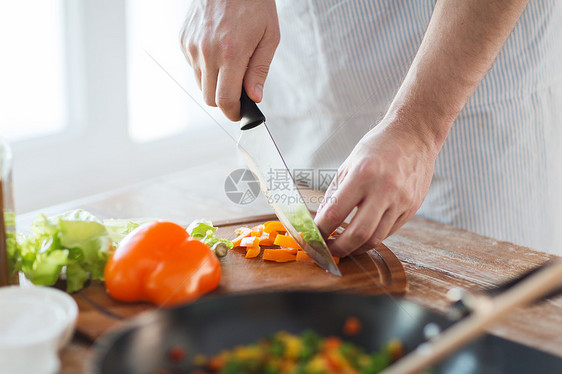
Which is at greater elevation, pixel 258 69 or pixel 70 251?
pixel 258 69

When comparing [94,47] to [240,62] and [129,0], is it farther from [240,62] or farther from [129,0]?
[240,62]

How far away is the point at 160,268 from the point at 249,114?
0.37 meters

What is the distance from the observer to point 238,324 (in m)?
0.78

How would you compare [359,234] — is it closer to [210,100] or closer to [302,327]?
[302,327]

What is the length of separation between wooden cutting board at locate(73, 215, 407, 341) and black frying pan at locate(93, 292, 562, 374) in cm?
12

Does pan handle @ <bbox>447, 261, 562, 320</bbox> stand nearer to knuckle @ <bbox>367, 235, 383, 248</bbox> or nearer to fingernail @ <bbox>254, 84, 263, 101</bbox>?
knuckle @ <bbox>367, 235, 383, 248</bbox>

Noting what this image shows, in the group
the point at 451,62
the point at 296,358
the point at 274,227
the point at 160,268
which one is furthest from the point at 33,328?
the point at 451,62

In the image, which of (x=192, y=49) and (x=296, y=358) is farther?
(x=192, y=49)

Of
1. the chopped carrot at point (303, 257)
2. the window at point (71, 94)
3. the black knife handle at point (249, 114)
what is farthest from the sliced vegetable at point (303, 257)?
the window at point (71, 94)

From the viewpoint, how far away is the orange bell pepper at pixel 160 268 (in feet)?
3.00

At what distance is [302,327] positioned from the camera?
0.79 m

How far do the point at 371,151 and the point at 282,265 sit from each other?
0.26 metres

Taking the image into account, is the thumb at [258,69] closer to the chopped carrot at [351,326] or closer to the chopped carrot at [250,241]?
the chopped carrot at [250,241]

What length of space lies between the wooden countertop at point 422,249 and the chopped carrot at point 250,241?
28 cm
